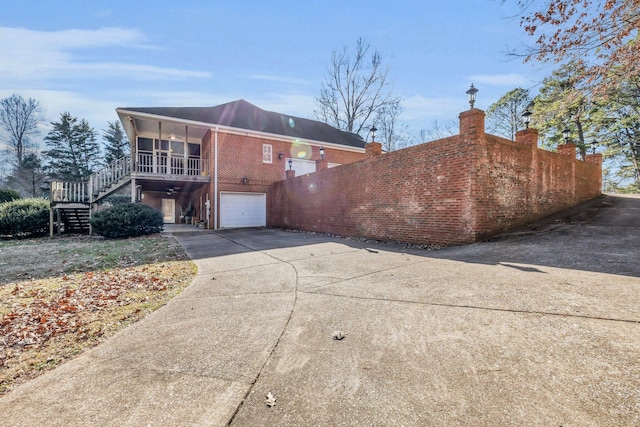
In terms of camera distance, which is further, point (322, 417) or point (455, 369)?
point (455, 369)

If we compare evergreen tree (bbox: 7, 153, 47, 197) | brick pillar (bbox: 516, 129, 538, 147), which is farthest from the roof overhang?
evergreen tree (bbox: 7, 153, 47, 197)

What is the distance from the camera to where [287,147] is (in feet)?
55.8

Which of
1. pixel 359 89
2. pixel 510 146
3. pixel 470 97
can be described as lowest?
pixel 510 146

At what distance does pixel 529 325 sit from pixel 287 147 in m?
16.0

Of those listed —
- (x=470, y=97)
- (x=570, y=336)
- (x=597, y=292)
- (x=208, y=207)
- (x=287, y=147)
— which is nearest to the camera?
(x=570, y=336)

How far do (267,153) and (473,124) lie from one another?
12170 millimetres

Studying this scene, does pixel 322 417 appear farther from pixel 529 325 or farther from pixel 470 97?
pixel 470 97

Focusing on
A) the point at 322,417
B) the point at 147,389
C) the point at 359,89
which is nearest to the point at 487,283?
the point at 322,417

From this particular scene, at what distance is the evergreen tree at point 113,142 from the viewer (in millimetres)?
34597

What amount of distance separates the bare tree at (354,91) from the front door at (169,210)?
16.4m

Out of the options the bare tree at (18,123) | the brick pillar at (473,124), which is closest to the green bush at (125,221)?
the brick pillar at (473,124)

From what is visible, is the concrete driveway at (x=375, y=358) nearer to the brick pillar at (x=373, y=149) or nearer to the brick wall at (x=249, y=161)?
the brick pillar at (x=373, y=149)

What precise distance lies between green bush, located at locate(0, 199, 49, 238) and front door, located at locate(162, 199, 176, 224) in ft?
39.4

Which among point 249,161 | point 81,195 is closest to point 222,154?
point 249,161
